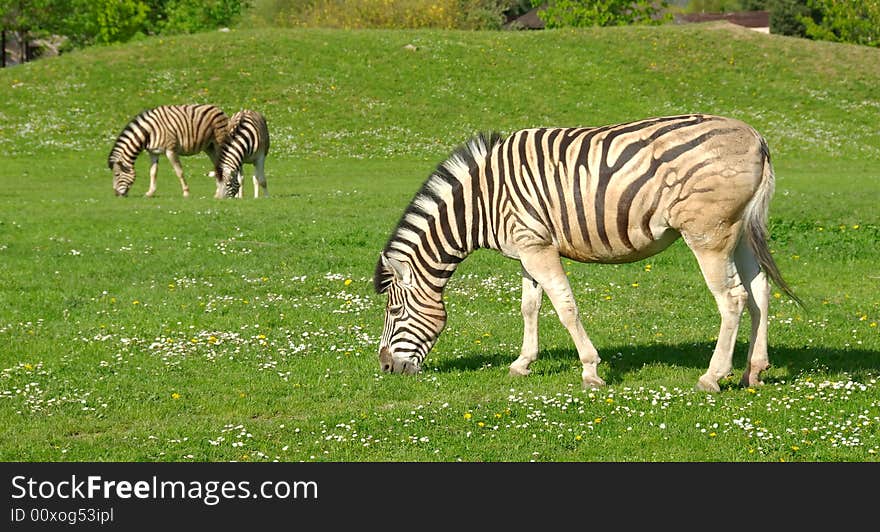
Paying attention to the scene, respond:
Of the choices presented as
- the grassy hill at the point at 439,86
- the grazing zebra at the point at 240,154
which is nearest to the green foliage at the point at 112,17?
the grassy hill at the point at 439,86

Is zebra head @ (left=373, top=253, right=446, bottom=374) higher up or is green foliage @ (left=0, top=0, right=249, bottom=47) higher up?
green foliage @ (left=0, top=0, right=249, bottom=47)

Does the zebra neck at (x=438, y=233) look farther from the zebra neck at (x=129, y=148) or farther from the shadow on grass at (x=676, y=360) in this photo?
the zebra neck at (x=129, y=148)

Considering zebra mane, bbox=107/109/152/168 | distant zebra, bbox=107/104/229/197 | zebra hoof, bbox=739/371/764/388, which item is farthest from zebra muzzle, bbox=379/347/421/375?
zebra mane, bbox=107/109/152/168

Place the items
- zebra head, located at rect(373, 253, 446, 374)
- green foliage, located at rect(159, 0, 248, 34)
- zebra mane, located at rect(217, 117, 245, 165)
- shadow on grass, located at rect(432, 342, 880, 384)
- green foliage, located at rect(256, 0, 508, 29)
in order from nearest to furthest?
zebra head, located at rect(373, 253, 446, 374), shadow on grass, located at rect(432, 342, 880, 384), zebra mane, located at rect(217, 117, 245, 165), green foliage, located at rect(159, 0, 248, 34), green foliage, located at rect(256, 0, 508, 29)

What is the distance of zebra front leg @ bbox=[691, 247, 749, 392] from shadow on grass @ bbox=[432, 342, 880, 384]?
770 millimetres

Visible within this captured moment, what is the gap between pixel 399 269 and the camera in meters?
11.1

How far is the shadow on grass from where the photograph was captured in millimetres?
11294

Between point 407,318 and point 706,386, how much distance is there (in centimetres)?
317

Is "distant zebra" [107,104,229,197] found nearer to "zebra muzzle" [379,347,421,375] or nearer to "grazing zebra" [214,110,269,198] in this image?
"grazing zebra" [214,110,269,198]

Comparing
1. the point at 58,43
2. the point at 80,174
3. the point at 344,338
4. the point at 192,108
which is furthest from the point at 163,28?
the point at 344,338

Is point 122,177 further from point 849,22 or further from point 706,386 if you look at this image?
point 849,22

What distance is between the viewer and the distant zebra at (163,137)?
101 ft

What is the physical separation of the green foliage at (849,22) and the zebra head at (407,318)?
8312 cm

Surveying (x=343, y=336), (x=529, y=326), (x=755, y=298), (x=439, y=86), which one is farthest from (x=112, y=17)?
(x=755, y=298)
